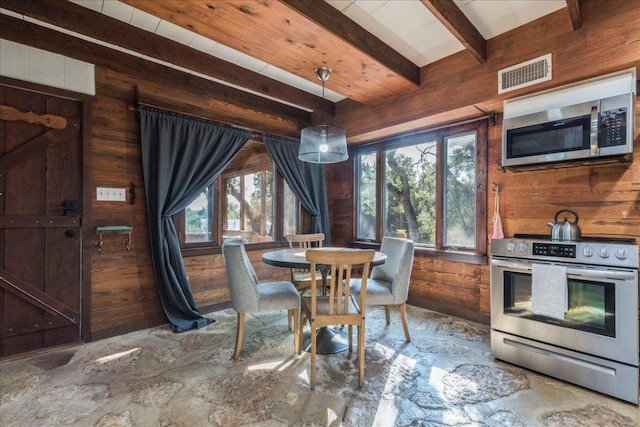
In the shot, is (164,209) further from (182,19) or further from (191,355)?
(182,19)

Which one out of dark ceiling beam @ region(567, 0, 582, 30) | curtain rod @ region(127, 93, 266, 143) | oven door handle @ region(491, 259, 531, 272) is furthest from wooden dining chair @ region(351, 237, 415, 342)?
curtain rod @ region(127, 93, 266, 143)

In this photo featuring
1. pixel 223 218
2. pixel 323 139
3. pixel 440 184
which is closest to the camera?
pixel 323 139

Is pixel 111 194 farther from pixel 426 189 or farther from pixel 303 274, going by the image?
pixel 426 189

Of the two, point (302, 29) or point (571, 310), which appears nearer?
point (571, 310)

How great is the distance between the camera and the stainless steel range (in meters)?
1.85

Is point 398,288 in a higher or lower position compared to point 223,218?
lower

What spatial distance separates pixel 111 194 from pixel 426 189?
11.3 feet

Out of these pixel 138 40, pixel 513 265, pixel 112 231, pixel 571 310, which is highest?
pixel 138 40

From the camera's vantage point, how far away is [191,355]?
246cm

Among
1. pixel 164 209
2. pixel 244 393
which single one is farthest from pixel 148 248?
pixel 244 393

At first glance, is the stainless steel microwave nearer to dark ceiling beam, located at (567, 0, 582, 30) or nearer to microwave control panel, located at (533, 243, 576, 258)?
dark ceiling beam, located at (567, 0, 582, 30)

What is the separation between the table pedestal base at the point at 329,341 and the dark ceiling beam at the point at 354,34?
8.27 ft

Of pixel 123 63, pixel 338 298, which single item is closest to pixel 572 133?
pixel 338 298

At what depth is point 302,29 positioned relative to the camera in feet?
7.39
